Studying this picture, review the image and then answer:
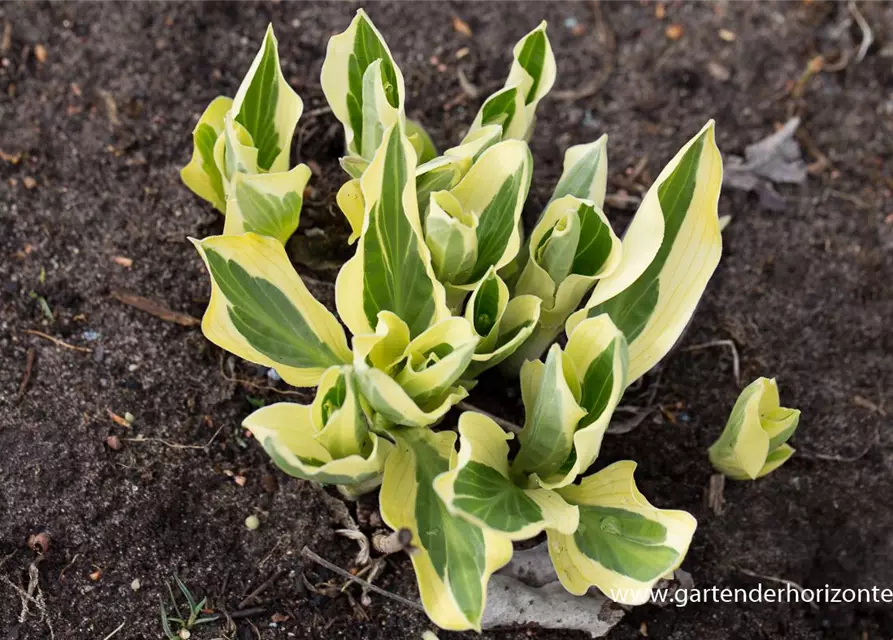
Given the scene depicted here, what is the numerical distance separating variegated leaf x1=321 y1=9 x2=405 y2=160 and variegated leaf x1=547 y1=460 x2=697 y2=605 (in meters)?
0.71

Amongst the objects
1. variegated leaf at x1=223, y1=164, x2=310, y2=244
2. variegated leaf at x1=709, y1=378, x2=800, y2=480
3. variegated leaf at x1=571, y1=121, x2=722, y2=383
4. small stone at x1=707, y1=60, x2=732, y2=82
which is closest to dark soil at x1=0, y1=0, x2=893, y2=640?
small stone at x1=707, y1=60, x2=732, y2=82

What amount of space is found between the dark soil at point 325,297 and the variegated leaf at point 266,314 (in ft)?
0.89

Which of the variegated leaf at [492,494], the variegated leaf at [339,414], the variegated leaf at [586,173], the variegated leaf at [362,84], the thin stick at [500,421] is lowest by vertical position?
the thin stick at [500,421]

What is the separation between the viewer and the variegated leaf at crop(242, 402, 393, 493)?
115 centimetres

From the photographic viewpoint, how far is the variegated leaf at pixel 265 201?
4.55 feet

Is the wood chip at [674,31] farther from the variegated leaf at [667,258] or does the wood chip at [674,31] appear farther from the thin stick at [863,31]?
the variegated leaf at [667,258]

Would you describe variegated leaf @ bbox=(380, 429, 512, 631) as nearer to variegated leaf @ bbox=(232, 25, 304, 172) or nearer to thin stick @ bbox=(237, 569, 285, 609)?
thin stick @ bbox=(237, 569, 285, 609)

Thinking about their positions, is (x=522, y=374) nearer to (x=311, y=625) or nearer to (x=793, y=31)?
(x=311, y=625)

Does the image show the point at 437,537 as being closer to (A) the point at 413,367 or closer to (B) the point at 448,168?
(A) the point at 413,367

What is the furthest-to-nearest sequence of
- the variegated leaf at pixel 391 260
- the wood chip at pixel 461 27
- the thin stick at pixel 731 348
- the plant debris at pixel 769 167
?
the wood chip at pixel 461 27 < the plant debris at pixel 769 167 < the thin stick at pixel 731 348 < the variegated leaf at pixel 391 260

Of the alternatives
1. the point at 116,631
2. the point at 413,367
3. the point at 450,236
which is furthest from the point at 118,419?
the point at 450,236

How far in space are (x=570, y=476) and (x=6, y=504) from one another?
3.25 ft

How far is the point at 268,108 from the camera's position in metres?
1.53

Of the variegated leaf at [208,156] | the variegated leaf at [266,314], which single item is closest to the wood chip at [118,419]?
Answer: the variegated leaf at [266,314]
